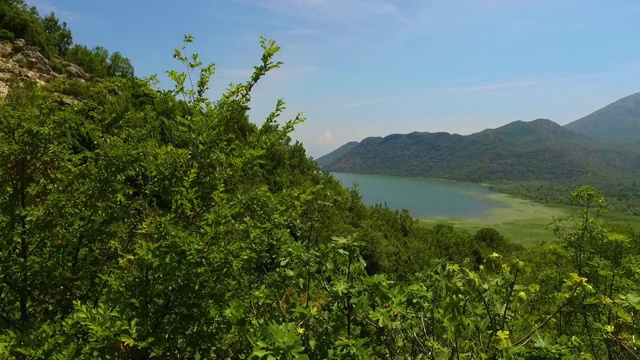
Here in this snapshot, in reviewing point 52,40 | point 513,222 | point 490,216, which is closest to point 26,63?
point 52,40

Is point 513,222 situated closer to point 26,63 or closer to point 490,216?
point 490,216

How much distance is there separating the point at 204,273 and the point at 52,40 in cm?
3761

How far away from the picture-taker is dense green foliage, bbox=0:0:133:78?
27391 millimetres

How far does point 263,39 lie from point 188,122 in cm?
151

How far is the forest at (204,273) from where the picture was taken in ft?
9.51

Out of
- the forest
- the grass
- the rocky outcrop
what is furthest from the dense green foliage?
the grass

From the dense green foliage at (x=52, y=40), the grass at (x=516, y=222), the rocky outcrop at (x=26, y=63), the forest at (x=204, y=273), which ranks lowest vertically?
the grass at (x=516, y=222)

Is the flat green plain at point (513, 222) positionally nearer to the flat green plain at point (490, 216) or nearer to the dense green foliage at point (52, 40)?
the flat green plain at point (490, 216)

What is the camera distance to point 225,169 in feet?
16.3

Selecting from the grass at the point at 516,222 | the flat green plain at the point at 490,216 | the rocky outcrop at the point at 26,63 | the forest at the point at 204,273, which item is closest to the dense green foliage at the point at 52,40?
the rocky outcrop at the point at 26,63

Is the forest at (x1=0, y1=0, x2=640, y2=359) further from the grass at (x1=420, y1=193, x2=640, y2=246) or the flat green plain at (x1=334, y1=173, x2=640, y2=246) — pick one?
the grass at (x1=420, y1=193, x2=640, y2=246)

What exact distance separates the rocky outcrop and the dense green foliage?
643 millimetres

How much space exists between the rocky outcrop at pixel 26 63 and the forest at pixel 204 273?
23.9 m

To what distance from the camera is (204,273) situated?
3.79 meters
